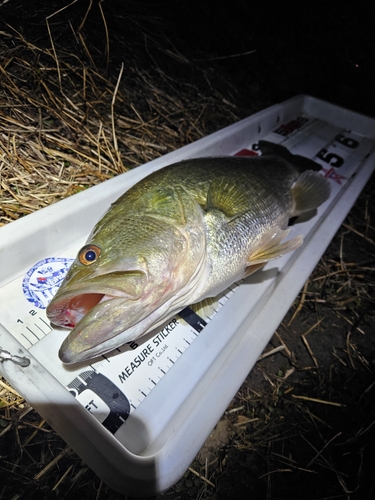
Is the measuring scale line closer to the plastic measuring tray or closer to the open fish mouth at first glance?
the plastic measuring tray

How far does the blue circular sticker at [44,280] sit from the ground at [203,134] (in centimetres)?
37

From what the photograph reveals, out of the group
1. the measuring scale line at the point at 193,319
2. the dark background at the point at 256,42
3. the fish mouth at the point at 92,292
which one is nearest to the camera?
the fish mouth at the point at 92,292

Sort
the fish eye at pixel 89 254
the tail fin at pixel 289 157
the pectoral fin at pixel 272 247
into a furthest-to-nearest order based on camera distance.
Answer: the tail fin at pixel 289 157 → the pectoral fin at pixel 272 247 → the fish eye at pixel 89 254

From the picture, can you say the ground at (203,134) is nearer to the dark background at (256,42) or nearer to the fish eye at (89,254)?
the dark background at (256,42)

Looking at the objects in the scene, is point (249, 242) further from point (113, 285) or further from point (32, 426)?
point (32, 426)

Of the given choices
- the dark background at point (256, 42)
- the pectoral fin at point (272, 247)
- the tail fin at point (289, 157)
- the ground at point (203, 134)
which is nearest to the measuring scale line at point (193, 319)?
the pectoral fin at point (272, 247)

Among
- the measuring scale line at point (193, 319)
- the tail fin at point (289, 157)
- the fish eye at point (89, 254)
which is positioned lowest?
the measuring scale line at point (193, 319)

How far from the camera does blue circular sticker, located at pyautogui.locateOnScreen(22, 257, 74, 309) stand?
1.84 m

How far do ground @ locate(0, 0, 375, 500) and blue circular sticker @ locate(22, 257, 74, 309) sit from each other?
371 millimetres

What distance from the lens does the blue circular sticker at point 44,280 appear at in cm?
184

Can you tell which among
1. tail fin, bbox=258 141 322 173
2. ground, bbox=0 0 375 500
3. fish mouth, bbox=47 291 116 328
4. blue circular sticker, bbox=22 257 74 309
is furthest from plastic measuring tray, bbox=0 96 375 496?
tail fin, bbox=258 141 322 173

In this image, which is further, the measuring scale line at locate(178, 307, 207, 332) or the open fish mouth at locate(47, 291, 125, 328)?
the measuring scale line at locate(178, 307, 207, 332)

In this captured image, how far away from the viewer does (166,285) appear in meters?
1.38

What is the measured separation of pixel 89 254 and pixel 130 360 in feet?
2.17
